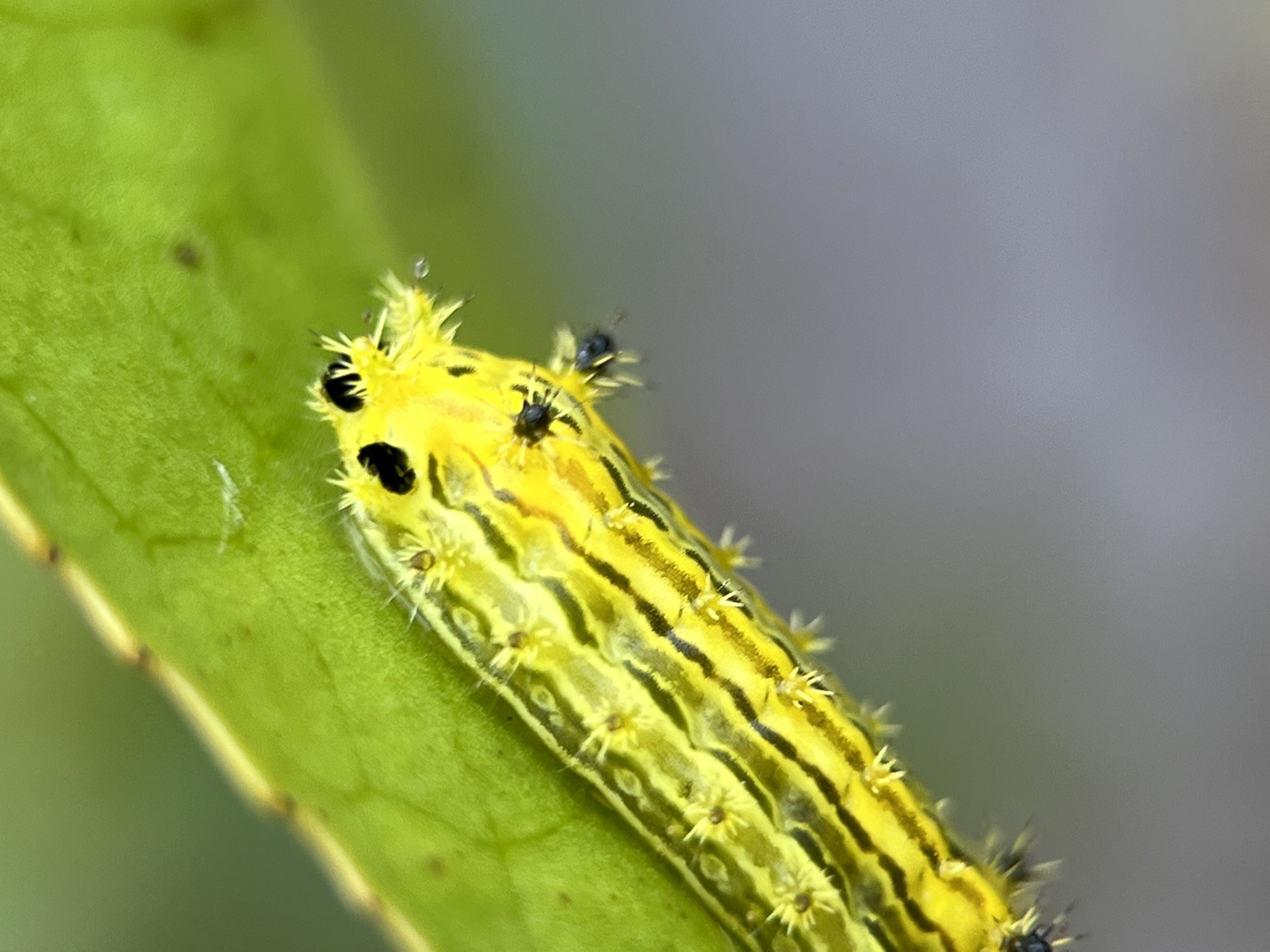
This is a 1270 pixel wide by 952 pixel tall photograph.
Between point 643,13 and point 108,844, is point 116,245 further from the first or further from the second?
point 643,13

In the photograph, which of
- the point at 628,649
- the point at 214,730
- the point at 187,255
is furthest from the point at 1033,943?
the point at 187,255

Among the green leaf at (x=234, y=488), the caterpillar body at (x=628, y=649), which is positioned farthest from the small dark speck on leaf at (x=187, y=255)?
the caterpillar body at (x=628, y=649)

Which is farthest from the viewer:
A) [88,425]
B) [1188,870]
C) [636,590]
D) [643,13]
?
[643,13]

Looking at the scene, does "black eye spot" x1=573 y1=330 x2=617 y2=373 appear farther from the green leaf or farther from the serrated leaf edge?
the serrated leaf edge

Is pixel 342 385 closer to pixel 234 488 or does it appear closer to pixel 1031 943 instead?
pixel 234 488

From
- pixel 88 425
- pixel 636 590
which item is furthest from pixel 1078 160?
pixel 88 425
